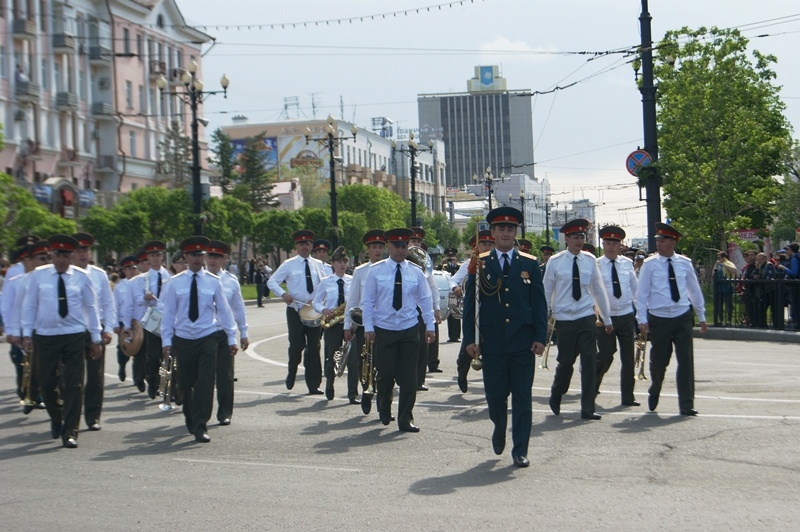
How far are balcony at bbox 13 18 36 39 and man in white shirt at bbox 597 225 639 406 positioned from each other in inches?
1867

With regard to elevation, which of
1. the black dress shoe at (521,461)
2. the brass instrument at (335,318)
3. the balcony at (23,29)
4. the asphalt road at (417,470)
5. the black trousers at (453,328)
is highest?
the balcony at (23,29)

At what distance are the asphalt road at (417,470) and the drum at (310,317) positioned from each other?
1319 mm

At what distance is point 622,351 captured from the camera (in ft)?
43.7

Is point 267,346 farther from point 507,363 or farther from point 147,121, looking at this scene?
point 147,121

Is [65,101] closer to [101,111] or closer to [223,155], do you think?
[101,111]

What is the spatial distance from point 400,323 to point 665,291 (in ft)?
9.77

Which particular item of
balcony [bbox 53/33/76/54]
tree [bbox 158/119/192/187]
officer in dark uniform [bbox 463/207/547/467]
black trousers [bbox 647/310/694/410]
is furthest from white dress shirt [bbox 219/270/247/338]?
tree [bbox 158/119/192/187]

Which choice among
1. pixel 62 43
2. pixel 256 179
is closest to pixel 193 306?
pixel 62 43

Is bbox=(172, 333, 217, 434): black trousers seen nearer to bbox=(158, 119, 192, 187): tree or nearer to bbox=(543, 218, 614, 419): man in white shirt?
bbox=(543, 218, 614, 419): man in white shirt

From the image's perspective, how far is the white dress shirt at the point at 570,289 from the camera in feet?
40.1

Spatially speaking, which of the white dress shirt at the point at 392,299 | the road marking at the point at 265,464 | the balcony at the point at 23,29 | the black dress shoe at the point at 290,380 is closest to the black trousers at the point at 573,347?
the white dress shirt at the point at 392,299

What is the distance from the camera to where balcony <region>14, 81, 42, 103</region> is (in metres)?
55.7

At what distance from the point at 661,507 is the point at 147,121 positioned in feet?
221

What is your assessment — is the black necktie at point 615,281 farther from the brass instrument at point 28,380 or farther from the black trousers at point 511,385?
the brass instrument at point 28,380
